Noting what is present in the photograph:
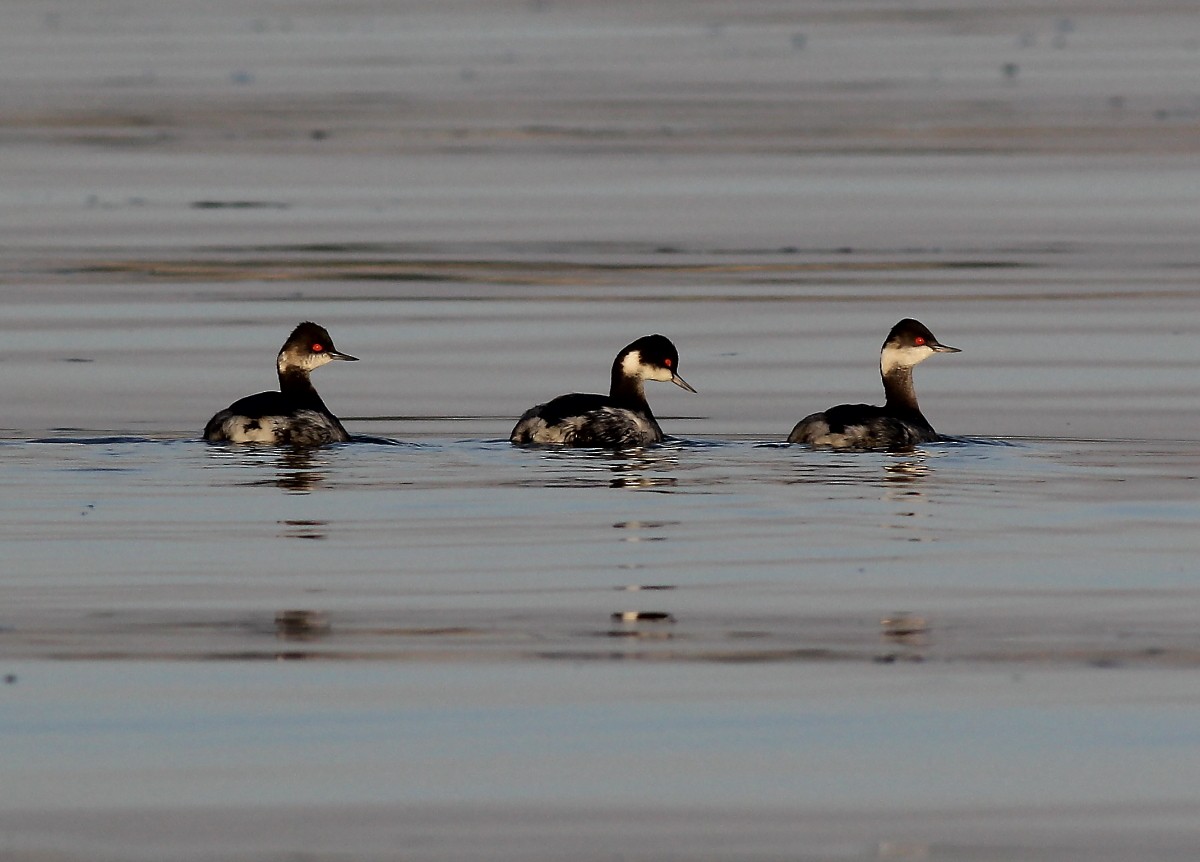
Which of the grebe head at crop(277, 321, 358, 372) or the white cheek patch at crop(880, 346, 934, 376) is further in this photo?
the white cheek patch at crop(880, 346, 934, 376)

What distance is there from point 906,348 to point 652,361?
1438 mm

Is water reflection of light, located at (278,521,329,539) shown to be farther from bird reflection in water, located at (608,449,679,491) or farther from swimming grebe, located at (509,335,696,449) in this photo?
swimming grebe, located at (509,335,696,449)

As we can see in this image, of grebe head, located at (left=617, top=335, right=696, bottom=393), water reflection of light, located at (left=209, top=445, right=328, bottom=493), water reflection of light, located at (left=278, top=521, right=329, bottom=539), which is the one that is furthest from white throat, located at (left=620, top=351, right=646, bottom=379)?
water reflection of light, located at (left=278, top=521, right=329, bottom=539)

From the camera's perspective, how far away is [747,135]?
30781mm

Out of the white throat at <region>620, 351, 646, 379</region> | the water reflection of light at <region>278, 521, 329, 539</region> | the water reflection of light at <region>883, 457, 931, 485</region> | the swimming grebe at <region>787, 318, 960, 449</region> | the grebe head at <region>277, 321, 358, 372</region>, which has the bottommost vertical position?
the water reflection of light at <region>278, 521, 329, 539</region>

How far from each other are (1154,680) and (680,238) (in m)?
15.3

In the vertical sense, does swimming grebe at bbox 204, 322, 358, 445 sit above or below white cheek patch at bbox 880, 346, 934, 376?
below

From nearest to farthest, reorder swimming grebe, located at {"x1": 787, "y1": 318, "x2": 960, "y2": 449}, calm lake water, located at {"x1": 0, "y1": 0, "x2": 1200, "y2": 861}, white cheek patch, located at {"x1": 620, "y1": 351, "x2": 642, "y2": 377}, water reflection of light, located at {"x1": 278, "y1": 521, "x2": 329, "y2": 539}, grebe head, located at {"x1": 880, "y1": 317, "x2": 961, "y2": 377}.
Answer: calm lake water, located at {"x1": 0, "y1": 0, "x2": 1200, "y2": 861}, water reflection of light, located at {"x1": 278, "y1": 521, "x2": 329, "y2": 539}, swimming grebe, located at {"x1": 787, "y1": 318, "x2": 960, "y2": 449}, white cheek patch, located at {"x1": 620, "y1": 351, "x2": 642, "y2": 377}, grebe head, located at {"x1": 880, "y1": 317, "x2": 961, "y2": 377}

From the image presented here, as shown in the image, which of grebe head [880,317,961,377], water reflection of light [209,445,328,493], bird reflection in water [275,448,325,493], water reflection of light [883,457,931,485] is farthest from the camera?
grebe head [880,317,961,377]

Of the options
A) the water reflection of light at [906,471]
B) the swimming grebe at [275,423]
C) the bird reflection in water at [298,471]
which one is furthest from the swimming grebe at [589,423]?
the water reflection of light at [906,471]

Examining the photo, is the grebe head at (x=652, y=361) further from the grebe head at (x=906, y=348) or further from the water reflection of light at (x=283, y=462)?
the water reflection of light at (x=283, y=462)

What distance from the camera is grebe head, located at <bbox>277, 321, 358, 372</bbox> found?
14.8 meters

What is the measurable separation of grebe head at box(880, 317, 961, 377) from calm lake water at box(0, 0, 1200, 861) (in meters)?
0.45

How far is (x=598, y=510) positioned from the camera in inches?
436
